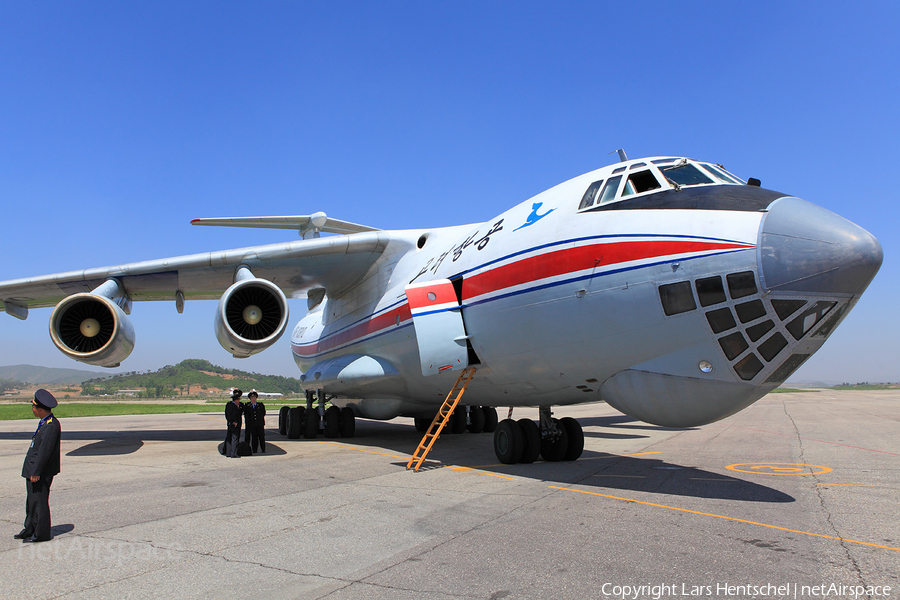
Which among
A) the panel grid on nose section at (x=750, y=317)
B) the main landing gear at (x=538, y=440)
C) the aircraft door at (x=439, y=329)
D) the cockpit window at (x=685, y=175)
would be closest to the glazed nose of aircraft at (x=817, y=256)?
the panel grid on nose section at (x=750, y=317)

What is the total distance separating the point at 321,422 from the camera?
1338cm

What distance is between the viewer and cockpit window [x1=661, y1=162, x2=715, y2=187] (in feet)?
19.8

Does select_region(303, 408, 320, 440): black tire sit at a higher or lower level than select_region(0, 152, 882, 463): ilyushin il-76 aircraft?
lower

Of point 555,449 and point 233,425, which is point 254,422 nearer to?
point 233,425

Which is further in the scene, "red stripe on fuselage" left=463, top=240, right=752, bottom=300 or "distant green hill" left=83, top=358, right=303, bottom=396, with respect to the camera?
"distant green hill" left=83, top=358, right=303, bottom=396

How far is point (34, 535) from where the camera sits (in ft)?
14.0

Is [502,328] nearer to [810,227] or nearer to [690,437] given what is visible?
[810,227]

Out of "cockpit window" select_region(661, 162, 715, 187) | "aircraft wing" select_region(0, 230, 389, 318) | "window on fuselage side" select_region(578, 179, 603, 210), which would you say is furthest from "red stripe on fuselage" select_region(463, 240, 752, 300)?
"aircraft wing" select_region(0, 230, 389, 318)

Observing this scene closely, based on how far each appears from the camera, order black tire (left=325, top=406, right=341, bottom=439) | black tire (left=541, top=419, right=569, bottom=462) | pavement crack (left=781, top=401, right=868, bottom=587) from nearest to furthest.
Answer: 1. pavement crack (left=781, top=401, right=868, bottom=587)
2. black tire (left=541, top=419, right=569, bottom=462)
3. black tire (left=325, top=406, right=341, bottom=439)

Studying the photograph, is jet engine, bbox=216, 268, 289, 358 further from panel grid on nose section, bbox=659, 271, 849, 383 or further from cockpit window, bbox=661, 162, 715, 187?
panel grid on nose section, bbox=659, 271, 849, 383

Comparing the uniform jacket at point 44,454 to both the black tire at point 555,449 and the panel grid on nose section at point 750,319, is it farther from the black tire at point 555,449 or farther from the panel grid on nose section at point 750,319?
the black tire at point 555,449

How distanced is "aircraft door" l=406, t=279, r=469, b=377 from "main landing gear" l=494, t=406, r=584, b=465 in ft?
4.21

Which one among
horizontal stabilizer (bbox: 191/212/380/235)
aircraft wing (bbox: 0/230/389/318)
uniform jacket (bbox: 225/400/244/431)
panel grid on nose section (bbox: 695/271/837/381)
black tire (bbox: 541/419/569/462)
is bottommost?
black tire (bbox: 541/419/569/462)

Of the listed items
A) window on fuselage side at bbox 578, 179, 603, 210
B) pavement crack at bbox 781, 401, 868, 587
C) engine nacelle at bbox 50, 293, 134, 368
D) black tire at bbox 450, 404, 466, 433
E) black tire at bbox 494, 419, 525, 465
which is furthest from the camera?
black tire at bbox 450, 404, 466, 433
